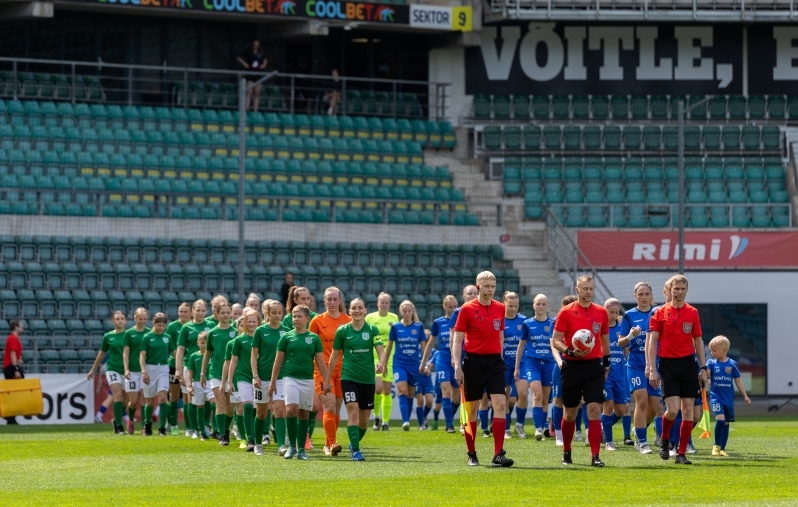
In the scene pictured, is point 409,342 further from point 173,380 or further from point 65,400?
point 65,400

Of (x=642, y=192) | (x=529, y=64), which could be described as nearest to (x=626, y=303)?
(x=642, y=192)

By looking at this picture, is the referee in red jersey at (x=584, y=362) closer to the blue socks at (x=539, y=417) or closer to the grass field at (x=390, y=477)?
the grass field at (x=390, y=477)

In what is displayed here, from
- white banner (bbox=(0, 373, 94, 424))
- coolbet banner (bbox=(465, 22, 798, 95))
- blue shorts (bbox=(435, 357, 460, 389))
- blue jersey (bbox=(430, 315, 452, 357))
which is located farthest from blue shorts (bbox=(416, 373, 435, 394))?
coolbet banner (bbox=(465, 22, 798, 95))

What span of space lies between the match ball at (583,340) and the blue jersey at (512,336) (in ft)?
17.6

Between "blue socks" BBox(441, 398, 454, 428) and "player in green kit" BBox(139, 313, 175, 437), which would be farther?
"player in green kit" BBox(139, 313, 175, 437)

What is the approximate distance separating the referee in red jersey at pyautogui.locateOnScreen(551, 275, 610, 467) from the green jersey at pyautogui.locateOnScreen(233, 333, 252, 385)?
4226 millimetres

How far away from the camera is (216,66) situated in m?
39.2

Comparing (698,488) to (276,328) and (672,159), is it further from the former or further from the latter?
(672,159)

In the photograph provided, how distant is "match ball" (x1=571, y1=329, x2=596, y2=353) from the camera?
14.5 metres

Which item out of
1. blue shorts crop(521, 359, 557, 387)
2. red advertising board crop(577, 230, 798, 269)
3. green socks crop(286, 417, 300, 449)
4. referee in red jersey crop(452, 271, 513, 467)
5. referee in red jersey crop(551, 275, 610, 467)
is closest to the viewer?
referee in red jersey crop(551, 275, 610, 467)

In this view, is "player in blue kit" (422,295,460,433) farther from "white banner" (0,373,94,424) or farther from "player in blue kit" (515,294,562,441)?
"white banner" (0,373,94,424)

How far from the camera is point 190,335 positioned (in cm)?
2034

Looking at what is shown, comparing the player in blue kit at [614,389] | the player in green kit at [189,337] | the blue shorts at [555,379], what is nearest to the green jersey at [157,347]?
the player in green kit at [189,337]

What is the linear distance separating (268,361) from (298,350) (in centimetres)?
115
